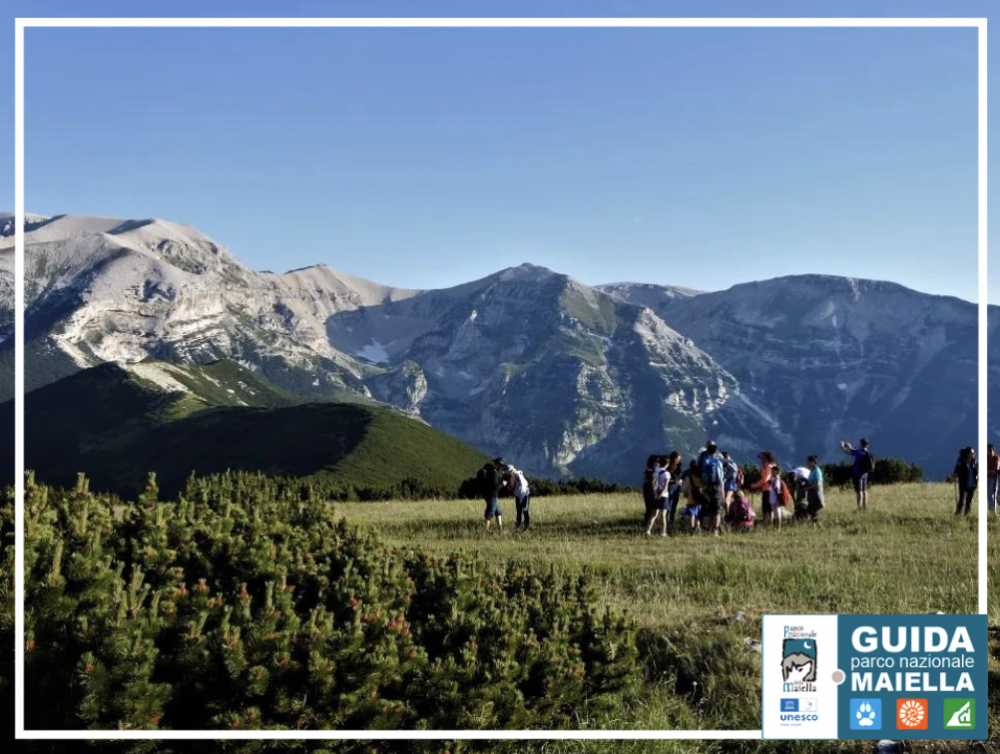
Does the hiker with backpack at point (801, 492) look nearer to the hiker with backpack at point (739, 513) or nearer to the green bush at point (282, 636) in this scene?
the hiker with backpack at point (739, 513)

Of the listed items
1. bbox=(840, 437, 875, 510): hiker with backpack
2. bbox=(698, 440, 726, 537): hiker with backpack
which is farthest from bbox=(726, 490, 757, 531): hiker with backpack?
bbox=(840, 437, 875, 510): hiker with backpack

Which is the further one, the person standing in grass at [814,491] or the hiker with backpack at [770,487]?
the person standing in grass at [814,491]

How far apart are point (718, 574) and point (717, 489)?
22.8 feet

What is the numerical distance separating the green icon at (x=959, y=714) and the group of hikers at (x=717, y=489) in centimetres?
1546

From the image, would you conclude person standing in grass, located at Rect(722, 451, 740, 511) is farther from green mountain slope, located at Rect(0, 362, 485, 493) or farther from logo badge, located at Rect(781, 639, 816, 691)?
green mountain slope, located at Rect(0, 362, 485, 493)

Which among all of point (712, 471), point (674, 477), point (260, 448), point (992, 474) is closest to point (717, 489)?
point (712, 471)

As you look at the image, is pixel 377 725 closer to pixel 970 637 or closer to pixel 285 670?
pixel 285 670

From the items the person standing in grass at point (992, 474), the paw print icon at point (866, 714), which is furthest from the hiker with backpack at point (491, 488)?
the paw print icon at point (866, 714)

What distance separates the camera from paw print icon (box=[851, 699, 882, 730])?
251 inches

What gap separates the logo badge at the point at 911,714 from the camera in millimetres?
6367

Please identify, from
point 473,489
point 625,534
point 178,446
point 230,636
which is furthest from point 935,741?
point 178,446

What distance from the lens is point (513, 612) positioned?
9.36m

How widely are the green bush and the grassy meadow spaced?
83 centimetres

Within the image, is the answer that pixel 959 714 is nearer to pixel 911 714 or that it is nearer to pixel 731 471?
pixel 911 714
